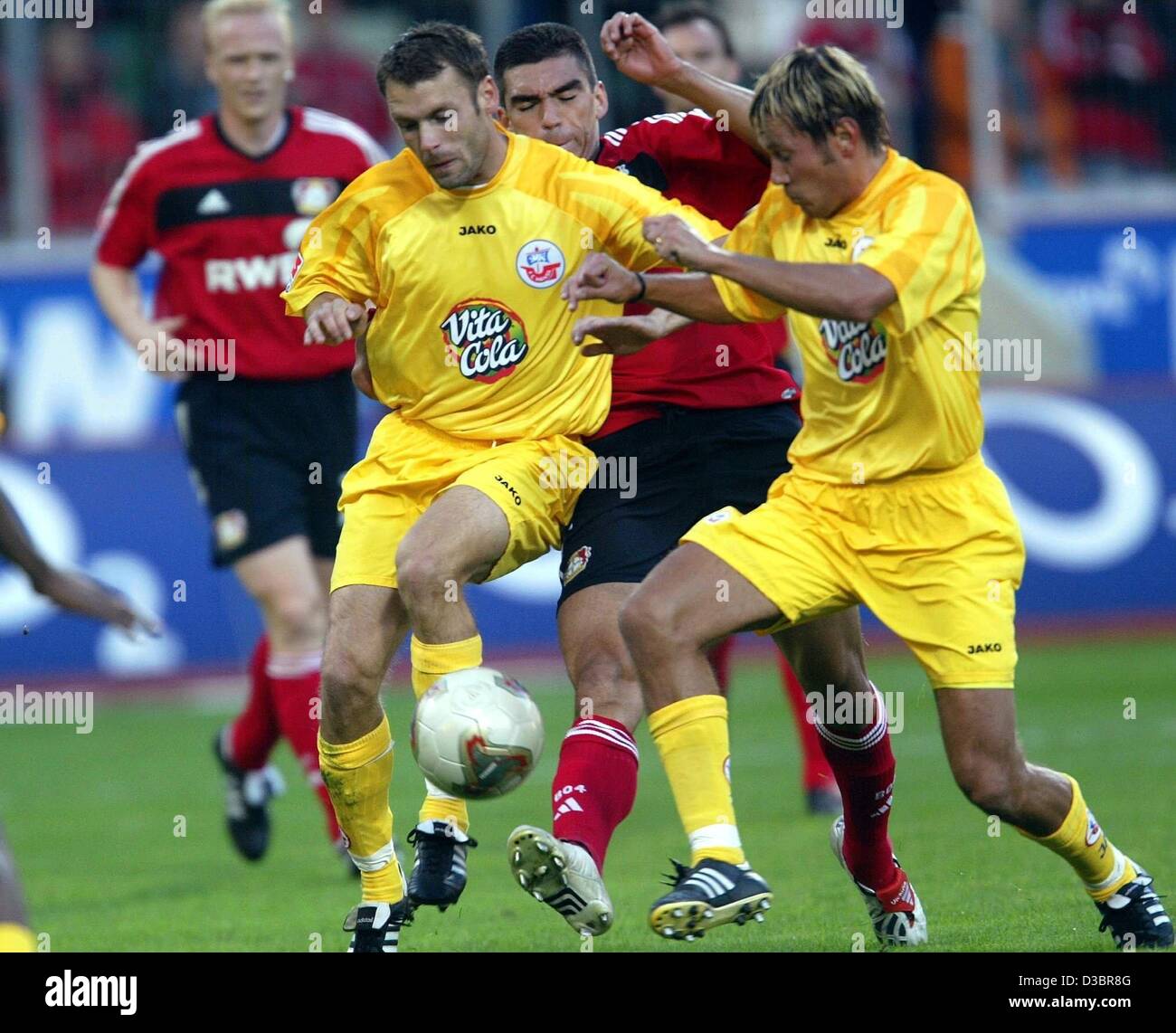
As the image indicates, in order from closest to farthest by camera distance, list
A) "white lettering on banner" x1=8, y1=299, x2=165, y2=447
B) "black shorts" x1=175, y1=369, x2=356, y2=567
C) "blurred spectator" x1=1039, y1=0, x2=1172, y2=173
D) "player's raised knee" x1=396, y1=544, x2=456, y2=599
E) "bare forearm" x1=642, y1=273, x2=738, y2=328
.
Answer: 1. "bare forearm" x1=642, y1=273, x2=738, y2=328
2. "player's raised knee" x1=396, y1=544, x2=456, y2=599
3. "black shorts" x1=175, y1=369, x2=356, y2=567
4. "white lettering on banner" x1=8, y1=299, x2=165, y2=447
5. "blurred spectator" x1=1039, y1=0, x2=1172, y2=173

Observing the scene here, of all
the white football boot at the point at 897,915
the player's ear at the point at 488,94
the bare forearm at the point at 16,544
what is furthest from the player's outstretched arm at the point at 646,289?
the white football boot at the point at 897,915

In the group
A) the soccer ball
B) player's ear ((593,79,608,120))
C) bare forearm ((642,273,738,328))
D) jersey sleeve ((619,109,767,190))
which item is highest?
player's ear ((593,79,608,120))

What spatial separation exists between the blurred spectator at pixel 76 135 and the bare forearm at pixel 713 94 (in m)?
10.3

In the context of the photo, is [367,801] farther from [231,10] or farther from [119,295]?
[231,10]

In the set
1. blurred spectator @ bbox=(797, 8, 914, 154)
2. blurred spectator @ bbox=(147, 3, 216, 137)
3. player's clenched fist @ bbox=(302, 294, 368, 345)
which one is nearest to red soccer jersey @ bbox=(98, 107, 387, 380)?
player's clenched fist @ bbox=(302, 294, 368, 345)

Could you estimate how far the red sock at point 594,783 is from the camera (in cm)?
560

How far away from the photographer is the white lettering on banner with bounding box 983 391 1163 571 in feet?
42.0

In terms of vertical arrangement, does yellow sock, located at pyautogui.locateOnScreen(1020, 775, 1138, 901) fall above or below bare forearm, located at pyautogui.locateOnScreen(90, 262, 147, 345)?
below

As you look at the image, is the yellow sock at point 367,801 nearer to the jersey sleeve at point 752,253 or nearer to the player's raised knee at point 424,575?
the player's raised knee at point 424,575

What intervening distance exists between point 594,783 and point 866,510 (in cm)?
111

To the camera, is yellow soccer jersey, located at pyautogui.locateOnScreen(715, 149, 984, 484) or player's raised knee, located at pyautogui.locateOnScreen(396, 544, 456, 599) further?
player's raised knee, located at pyautogui.locateOnScreen(396, 544, 456, 599)

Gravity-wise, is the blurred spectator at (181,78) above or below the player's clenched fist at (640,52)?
above

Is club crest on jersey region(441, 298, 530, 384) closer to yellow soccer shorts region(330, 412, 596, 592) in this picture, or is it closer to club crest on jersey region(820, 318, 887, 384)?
yellow soccer shorts region(330, 412, 596, 592)

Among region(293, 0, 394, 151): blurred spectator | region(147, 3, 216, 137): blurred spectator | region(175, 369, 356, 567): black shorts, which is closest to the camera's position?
region(175, 369, 356, 567): black shorts
